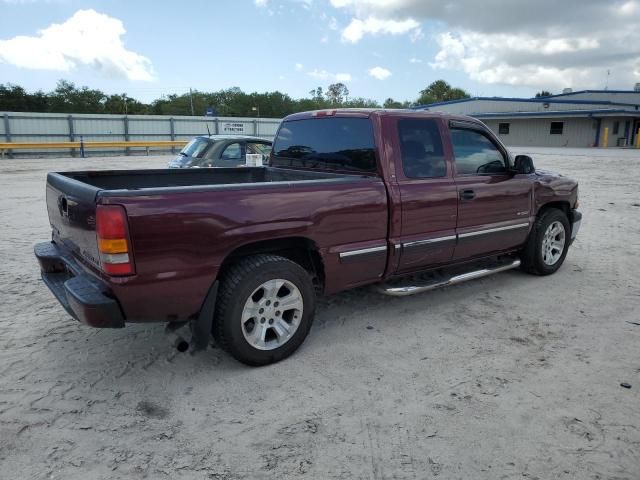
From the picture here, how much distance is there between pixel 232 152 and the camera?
1016 cm

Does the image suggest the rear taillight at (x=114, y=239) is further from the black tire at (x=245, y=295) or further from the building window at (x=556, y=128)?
the building window at (x=556, y=128)

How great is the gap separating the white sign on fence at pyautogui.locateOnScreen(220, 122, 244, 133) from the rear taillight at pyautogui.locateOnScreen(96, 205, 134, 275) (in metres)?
27.7

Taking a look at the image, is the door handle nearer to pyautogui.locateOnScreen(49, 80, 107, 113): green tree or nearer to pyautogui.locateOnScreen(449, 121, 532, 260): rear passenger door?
pyautogui.locateOnScreen(449, 121, 532, 260): rear passenger door

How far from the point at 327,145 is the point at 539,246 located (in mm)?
2749

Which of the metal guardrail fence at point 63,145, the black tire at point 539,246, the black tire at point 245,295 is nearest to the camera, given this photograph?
the black tire at point 245,295

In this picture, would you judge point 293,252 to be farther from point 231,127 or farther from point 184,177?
point 231,127

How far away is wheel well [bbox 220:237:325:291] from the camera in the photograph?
11.4 ft

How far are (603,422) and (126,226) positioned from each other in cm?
307

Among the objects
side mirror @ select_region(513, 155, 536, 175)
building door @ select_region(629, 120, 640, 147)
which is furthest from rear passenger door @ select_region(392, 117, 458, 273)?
building door @ select_region(629, 120, 640, 147)

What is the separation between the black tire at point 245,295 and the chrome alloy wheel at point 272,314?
34mm

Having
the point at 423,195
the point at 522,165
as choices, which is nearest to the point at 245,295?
the point at 423,195

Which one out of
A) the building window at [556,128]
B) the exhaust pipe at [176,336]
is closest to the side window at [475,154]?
the exhaust pipe at [176,336]

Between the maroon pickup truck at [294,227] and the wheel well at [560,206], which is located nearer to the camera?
the maroon pickup truck at [294,227]

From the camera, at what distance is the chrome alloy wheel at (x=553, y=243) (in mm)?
5668
